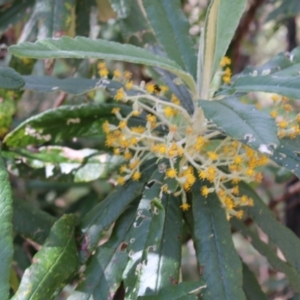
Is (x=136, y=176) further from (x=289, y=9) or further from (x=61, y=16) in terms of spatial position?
(x=289, y=9)

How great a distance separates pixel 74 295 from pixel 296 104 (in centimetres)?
156

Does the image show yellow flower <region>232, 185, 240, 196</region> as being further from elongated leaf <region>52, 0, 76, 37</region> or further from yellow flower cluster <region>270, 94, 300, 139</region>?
elongated leaf <region>52, 0, 76, 37</region>

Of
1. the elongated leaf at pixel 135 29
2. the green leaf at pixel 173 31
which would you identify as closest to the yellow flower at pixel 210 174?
the green leaf at pixel 173 31

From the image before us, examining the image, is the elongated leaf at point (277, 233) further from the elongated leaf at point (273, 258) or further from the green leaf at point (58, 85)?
the green leaf at point (58, 85)

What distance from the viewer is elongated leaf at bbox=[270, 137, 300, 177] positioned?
2.88ft

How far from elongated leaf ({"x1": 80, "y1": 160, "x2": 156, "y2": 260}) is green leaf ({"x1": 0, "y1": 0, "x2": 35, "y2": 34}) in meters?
0.66

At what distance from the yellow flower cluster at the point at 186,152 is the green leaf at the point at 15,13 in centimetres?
56

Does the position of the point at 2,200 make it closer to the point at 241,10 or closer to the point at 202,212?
the point at 202,212

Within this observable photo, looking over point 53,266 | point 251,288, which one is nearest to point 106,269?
point 53,266

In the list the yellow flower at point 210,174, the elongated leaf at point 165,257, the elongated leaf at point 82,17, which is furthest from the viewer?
the elongated leaf at point 82,17

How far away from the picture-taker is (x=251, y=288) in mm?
960

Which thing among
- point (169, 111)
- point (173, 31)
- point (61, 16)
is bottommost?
point (169, 111)

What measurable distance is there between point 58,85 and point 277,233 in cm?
53

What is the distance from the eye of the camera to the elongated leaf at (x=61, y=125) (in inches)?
39.7
